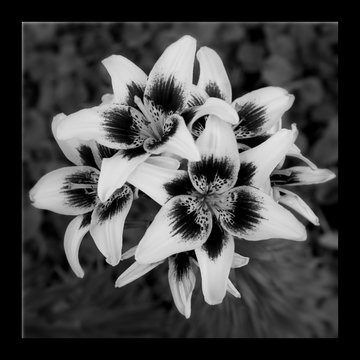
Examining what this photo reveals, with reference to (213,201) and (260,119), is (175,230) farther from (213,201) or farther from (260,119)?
(260,119)

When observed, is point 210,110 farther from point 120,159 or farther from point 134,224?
point 134,224

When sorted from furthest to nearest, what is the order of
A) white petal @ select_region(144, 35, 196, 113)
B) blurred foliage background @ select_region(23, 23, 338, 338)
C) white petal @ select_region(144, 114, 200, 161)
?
blurred foliage background @ select_region(23, 23, 338, 338), white petal @ select_region(144, 35, 196, 113), white petal @ select_region(144, 114, 200, 161)

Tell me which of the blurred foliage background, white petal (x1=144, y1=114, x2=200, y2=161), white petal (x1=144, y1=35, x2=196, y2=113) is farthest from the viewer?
the blurred foliage background

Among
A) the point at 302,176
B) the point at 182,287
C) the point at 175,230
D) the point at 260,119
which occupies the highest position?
the point at 260,119

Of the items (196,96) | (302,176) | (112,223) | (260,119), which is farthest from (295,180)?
(112,223)

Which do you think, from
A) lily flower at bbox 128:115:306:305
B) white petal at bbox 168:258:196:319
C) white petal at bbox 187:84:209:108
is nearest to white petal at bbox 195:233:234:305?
lily flower at bbox 128:115:306:305

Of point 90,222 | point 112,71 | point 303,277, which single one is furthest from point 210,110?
point 303,277

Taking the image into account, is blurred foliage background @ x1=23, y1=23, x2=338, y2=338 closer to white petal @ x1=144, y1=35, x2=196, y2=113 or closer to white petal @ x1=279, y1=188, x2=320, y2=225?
white petal @ x1=279, y1=188, x2=320, y2=225
